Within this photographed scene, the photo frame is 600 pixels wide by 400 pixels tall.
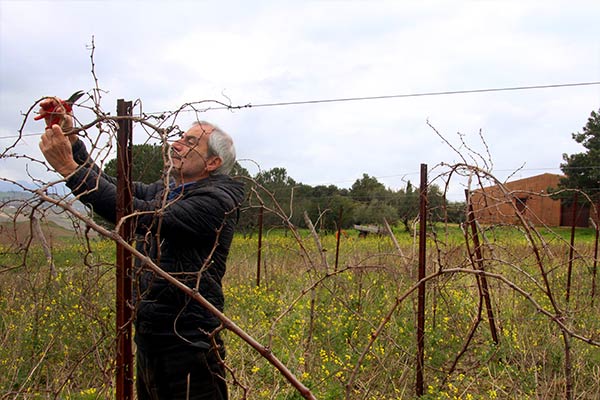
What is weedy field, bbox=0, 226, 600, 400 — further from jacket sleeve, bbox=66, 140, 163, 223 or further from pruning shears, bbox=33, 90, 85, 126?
pruning shears, bbox=33, 90, 85, 126

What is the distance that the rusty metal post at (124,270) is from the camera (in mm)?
1726

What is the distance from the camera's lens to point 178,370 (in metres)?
2.03

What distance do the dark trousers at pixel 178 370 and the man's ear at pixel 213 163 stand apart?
28.4 inches

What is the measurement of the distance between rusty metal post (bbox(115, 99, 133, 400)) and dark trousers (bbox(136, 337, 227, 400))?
10.1 inches

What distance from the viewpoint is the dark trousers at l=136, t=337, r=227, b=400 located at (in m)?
2.03

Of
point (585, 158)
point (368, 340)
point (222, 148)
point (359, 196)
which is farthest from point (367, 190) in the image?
point (222, 148)

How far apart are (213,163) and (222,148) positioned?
3.0 inches

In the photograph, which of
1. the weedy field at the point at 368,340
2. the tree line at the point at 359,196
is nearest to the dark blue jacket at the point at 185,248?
the weedy field at the point at 368,340

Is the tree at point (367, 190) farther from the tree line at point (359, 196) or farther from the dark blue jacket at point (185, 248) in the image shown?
the dark blue jacket at point (185, 248)

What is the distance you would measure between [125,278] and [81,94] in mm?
666

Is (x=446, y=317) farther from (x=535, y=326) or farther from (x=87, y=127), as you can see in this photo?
(x=87, y=127)

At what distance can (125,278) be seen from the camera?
183cm

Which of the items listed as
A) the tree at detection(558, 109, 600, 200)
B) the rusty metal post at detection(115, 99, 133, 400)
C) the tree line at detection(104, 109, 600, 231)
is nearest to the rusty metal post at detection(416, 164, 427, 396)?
the rusty metal post at detection(115, 99, 133, 400)

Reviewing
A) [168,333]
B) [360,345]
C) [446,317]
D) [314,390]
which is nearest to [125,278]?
[168,333]
